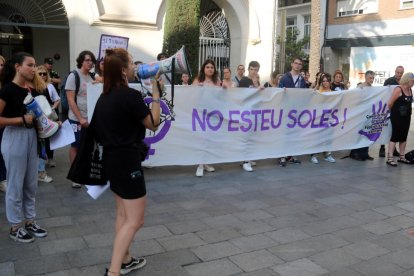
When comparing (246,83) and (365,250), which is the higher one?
(246,83)

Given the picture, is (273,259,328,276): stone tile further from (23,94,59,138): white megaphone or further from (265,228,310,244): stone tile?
(23,94,59,138): white megaphone

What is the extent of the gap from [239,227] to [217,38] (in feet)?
30.3

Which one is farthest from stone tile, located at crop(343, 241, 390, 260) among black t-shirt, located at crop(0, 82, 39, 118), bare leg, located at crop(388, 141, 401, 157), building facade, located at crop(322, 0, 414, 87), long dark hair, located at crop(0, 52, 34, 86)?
A: building facade, located at crop(322, 0, 414, 87)

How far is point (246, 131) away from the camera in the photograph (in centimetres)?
715

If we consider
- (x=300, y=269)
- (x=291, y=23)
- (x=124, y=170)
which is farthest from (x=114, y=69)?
(x=291, y=23)

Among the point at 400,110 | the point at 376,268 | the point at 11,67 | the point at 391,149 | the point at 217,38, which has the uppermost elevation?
the point at 217,38

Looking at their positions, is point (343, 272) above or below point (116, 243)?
below

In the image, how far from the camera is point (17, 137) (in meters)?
3.94

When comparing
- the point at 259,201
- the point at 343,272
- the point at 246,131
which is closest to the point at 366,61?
the point at 246,131

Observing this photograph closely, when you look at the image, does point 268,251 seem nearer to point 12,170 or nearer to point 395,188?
point 12,170

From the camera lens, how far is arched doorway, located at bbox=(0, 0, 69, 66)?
36.0 ft

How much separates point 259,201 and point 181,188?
115 centimetres

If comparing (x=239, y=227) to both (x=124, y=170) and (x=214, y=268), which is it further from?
(x=124, y=170)

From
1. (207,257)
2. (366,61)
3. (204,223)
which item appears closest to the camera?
(207,257)
